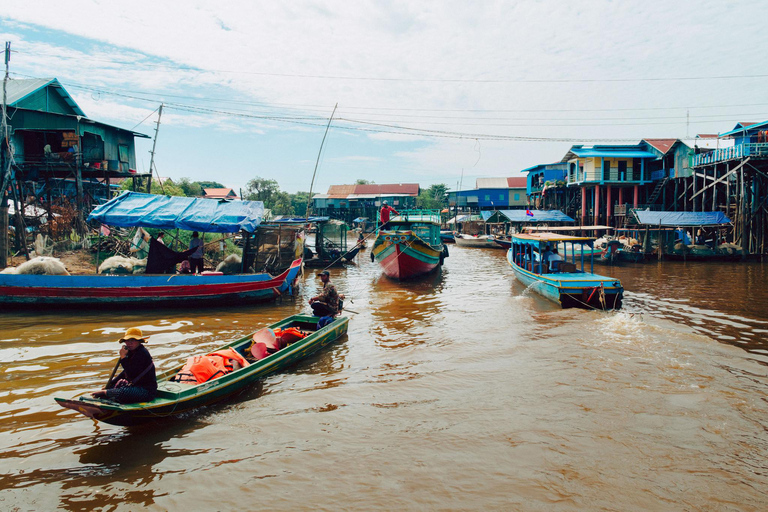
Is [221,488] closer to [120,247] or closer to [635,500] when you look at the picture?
[635,500]

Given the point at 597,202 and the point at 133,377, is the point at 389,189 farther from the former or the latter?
the point at 133,377

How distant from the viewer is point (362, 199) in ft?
198

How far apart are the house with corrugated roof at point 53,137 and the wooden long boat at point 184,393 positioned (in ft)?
55.9

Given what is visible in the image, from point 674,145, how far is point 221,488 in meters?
36.2

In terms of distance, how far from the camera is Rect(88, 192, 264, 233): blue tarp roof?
40.4 ft

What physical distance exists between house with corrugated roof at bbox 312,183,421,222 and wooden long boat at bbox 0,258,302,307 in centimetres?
4645

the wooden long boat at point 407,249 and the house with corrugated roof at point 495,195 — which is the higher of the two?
the house with corrugated roof at point 495,195

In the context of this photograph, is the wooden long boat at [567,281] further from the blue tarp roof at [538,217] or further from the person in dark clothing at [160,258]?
the blue tarp roof at [538,217]

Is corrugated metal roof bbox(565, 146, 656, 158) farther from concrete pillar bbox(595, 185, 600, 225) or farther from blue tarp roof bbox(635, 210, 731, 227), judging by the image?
blue tarp roof bbox(635, 210, 731, 227)

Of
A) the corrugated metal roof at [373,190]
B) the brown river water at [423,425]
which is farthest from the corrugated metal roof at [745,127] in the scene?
the corrugated metal roof at [373,190]

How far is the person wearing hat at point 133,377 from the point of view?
516cm

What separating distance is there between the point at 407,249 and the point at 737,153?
66.1 feet

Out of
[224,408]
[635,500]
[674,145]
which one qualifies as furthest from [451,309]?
[674,145]

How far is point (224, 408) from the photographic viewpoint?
626 cm
